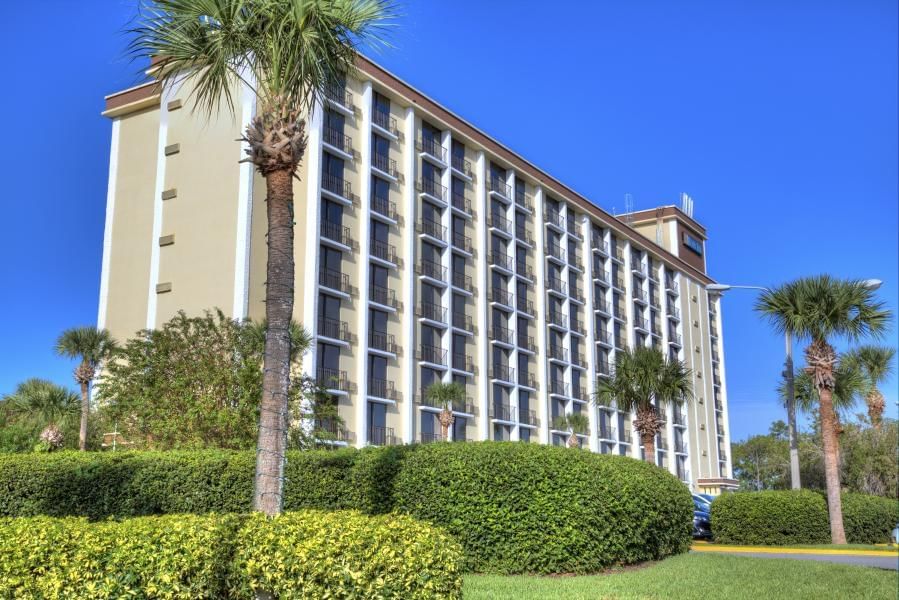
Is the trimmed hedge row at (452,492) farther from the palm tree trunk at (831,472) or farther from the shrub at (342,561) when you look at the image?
the palm tree trunk at (831,472)

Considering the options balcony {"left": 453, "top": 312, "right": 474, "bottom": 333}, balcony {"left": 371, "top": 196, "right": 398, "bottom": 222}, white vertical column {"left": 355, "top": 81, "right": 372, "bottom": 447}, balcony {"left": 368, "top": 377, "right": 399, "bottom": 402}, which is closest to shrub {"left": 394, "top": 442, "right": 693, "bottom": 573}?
white vertical column {"left": 355, "top": 81, "right": 372, "bottom": 447}

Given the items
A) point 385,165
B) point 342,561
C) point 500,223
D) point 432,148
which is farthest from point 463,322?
point 342,561

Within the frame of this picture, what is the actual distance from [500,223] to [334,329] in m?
18.4

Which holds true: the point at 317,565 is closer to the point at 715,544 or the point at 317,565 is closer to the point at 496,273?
the point at 715,544

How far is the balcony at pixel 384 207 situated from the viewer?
157ft

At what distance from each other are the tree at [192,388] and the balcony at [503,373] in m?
26.0

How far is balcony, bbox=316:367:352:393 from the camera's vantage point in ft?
137

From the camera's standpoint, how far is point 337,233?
4466 cm

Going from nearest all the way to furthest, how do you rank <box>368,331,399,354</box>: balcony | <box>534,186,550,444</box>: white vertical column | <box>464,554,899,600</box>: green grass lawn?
<box>464,554,899,600</box>: green grass lawn
<box>368,331,399,354</box>: balcony
<box>534,186,550,444</box>: white vertical column

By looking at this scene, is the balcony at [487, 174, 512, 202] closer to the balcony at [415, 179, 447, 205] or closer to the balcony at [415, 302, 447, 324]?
the balcony at [415, 179, 447, 205]

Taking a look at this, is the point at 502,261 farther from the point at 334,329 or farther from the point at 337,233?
the point at 334,329

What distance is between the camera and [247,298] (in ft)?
133

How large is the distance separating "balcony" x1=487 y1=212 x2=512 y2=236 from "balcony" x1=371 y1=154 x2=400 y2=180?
9208 millimetres

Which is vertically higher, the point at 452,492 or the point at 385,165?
the point at 385,165
